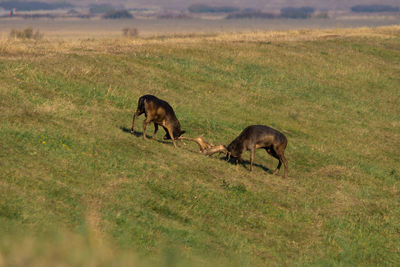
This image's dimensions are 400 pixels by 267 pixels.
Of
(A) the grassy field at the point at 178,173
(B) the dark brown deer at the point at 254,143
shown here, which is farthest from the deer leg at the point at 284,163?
(A) the grassy field at the point at 178,173

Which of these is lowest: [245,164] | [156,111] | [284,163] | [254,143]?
[245,164]

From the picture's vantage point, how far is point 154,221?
1297cm

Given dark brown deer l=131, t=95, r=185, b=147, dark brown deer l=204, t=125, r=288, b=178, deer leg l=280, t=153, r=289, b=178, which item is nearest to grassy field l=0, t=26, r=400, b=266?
deer leg l=280, t=153, r=289, b=178

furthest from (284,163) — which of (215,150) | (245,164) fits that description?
(215,150)

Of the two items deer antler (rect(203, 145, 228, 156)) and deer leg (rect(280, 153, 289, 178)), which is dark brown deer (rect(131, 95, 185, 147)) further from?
deer leg (rect(280, 153, 289, 178))

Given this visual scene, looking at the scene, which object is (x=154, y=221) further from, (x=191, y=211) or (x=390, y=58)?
(x=390, y=58)

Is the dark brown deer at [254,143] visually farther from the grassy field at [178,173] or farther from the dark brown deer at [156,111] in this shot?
the dark brown deer at [156,111]

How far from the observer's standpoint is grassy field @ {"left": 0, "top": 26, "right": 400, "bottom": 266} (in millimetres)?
11500

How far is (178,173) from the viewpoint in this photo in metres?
16.9

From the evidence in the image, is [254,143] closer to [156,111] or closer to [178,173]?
[178,173]

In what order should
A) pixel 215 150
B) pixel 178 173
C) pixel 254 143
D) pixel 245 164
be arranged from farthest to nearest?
pixel 245 164 < pixel 215 150 < pixel 254 143 < pixel 178 173

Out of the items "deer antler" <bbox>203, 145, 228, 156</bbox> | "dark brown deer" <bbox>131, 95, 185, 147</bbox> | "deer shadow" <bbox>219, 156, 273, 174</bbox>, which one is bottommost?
"deer shadow" <bbox>219, 156, 273, 174</bbox>

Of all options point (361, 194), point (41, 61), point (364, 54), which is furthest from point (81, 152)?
point (364, 54)

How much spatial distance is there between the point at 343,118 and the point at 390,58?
2409 centimetres
